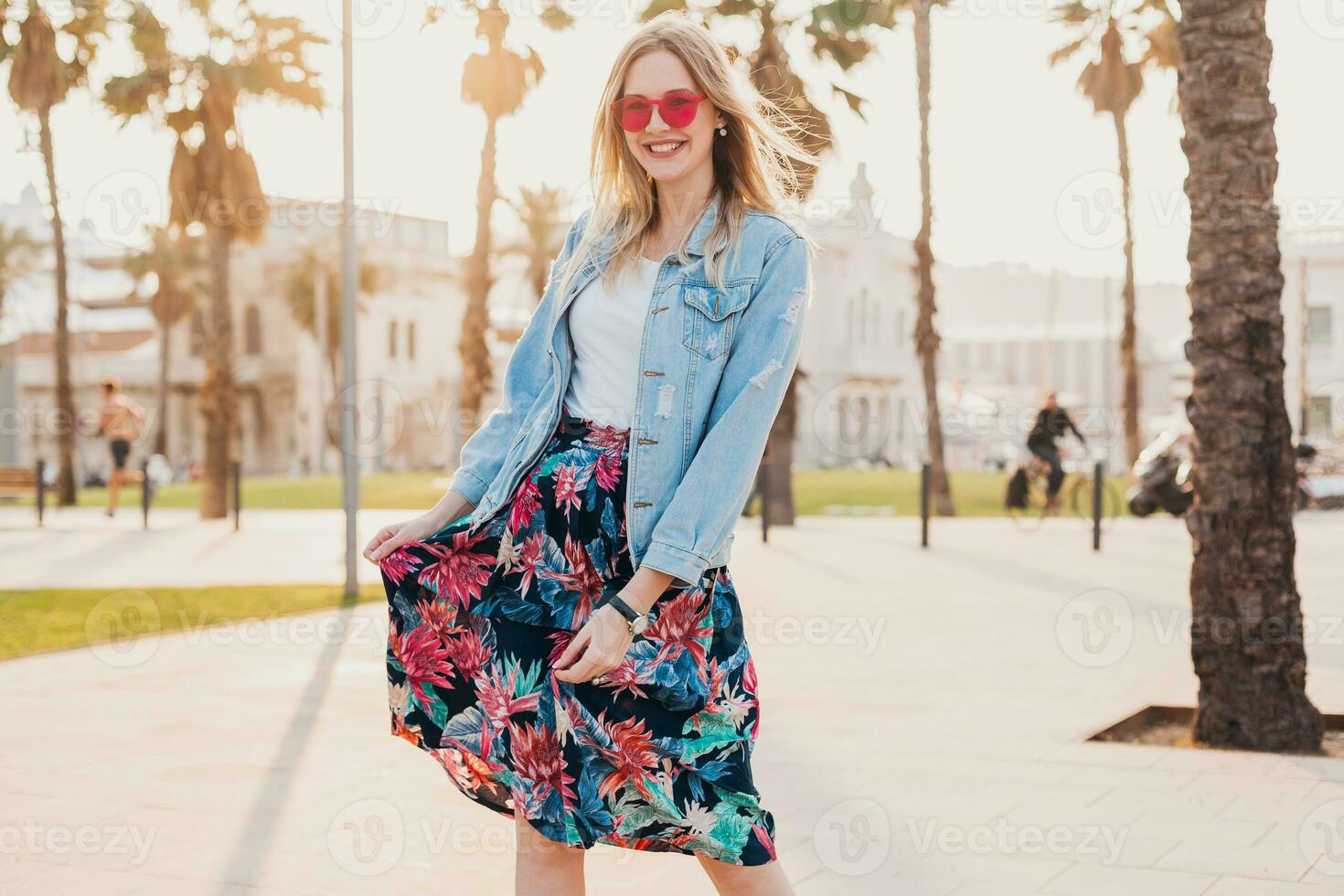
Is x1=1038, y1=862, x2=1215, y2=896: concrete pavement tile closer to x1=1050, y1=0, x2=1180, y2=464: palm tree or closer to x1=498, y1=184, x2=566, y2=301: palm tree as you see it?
x1=1050, y1=0, x2=1180, y2=464: palm tree

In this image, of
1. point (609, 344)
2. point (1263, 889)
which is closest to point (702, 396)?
point (609, 344)

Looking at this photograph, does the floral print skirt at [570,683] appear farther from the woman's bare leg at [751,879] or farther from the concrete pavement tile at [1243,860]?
the concrete pavement tile at [1243,860]

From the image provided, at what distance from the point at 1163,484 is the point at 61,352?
19672mm

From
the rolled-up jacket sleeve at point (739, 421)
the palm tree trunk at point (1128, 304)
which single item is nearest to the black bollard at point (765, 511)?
the rolled-up jacket sleeve at point (739, 421)

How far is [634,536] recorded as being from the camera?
7.73 ft

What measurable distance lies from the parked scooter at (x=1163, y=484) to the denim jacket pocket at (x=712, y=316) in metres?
18.1

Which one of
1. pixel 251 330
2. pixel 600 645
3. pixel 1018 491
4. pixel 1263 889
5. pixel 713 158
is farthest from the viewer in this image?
pixel 251 330

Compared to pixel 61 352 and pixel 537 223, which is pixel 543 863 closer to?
pixel 61 352

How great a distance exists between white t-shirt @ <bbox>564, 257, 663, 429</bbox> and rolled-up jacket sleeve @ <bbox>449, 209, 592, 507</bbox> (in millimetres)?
82

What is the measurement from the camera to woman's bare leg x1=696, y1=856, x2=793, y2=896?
7.77ft

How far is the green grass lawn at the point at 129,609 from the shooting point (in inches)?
337

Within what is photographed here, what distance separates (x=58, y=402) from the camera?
1062 inches

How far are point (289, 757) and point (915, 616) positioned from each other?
512cm

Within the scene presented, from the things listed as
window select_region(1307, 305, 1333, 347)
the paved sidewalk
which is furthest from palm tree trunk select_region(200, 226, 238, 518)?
window select_region(1307, 305, 1333, 347)
